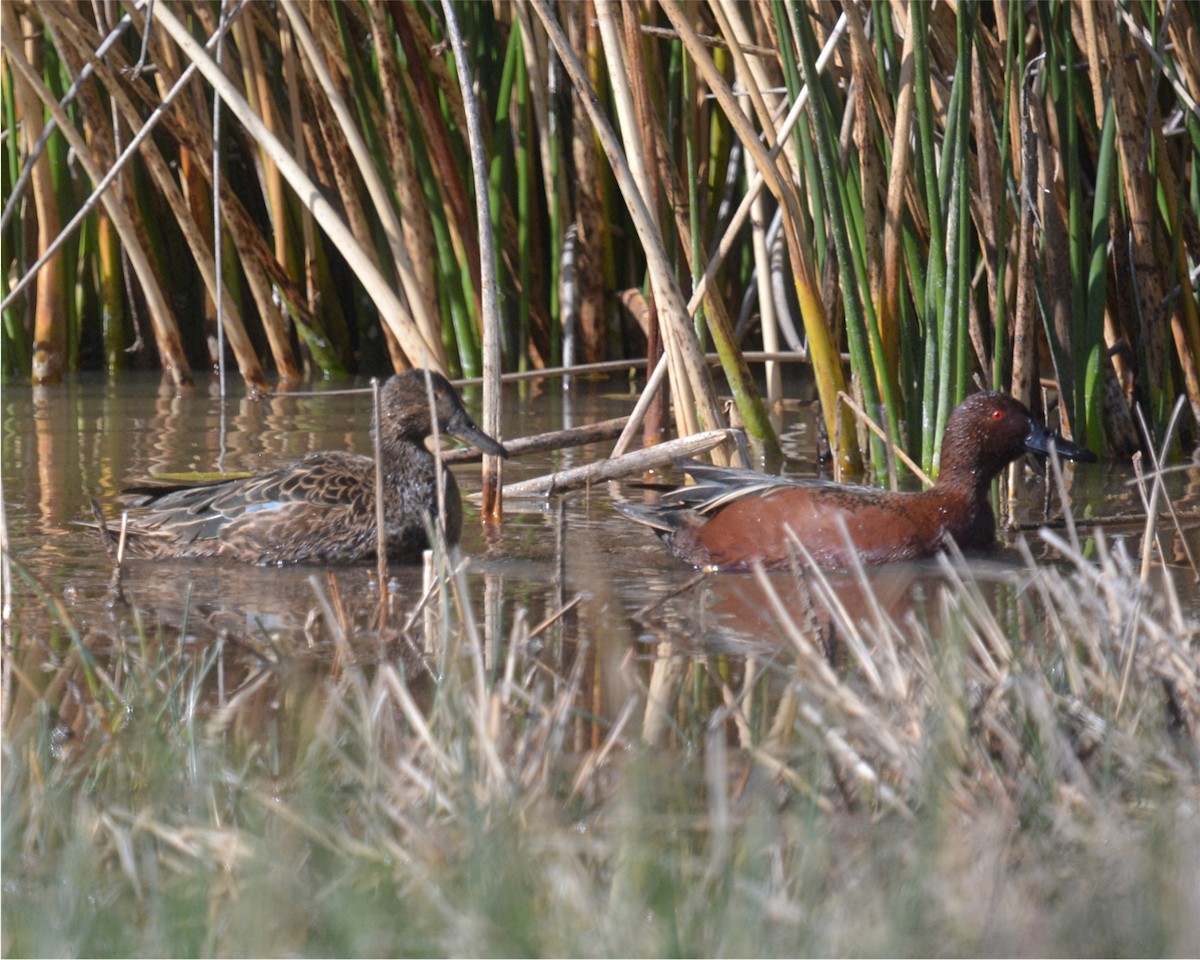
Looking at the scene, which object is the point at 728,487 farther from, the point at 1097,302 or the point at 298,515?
the point at 1097,302

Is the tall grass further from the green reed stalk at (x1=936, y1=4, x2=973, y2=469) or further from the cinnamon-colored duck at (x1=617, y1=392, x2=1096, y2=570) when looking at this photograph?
the cinnamon-colored duck at (x1=617, y1=392, x2=1096, y2=570)

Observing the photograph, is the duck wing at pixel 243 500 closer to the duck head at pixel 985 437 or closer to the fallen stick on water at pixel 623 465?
the fallen stick on water at pixel 623 465

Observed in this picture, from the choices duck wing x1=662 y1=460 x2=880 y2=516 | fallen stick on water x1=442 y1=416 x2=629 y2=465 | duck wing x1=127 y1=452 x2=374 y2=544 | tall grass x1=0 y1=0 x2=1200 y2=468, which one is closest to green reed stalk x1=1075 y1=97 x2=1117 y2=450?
tall grass x1=0 y1=0 x2=1200 y2=468

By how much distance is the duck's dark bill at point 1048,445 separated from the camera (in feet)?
17.9

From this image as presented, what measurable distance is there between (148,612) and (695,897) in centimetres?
274

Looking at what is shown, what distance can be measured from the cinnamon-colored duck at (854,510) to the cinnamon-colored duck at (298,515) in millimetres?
714

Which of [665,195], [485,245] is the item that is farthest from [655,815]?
[665,195]

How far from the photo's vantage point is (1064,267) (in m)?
6.05

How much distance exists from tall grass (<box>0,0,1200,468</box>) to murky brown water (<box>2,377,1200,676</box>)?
18.7 inches

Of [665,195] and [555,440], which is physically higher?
[665,195]

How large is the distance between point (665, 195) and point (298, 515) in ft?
6.59

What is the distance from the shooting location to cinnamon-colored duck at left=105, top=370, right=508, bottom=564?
5457mm

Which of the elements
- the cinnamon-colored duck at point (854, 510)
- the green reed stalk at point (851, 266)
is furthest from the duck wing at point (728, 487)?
the green reed stalk at point (851, 266)

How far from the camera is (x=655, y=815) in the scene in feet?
7.86
